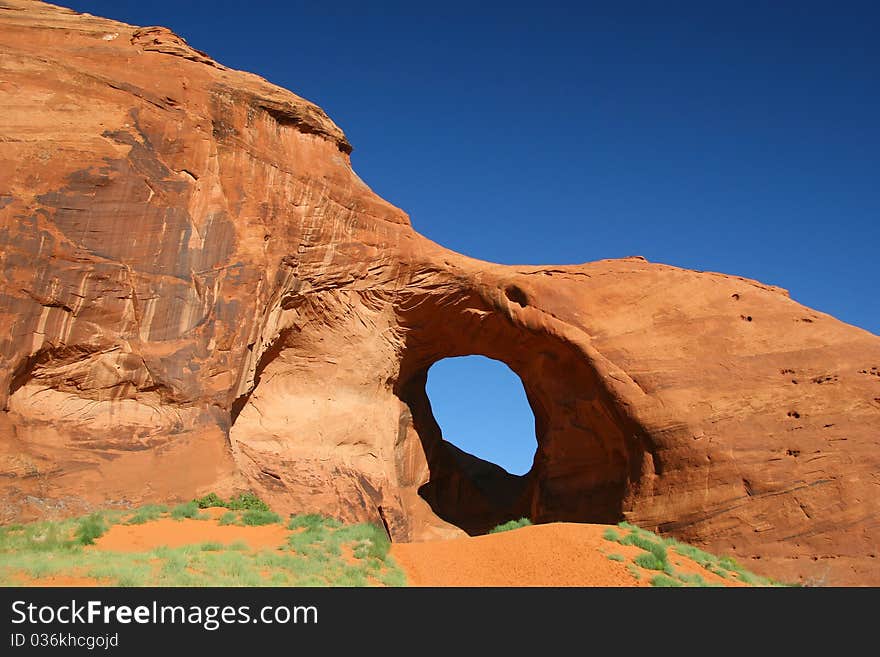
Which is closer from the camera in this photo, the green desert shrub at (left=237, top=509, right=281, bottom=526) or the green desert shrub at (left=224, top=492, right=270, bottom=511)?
the green desert shrub at (left=237, top=509, right=281, bottom=526)

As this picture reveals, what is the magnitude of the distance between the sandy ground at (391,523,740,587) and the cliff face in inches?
169

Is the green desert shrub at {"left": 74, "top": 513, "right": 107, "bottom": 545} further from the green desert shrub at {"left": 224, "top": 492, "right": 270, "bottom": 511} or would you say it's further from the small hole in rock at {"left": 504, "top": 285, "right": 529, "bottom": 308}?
the small hole in rock at {"left": 504, "top": 285, "right": 529, "bottom": 308}

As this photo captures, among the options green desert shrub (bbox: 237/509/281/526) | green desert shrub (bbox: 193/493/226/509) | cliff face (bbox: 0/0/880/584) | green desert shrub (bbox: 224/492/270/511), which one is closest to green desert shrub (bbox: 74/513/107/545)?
cliff face (bbox: 0/0/880/584)

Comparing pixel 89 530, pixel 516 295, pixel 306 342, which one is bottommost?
pixel 89 530

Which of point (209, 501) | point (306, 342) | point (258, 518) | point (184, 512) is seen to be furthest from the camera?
point (306, 342)

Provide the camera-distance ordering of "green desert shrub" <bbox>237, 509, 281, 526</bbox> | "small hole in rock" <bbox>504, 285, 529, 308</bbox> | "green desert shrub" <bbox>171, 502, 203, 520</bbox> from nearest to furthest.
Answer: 1. "green desert shrub" <bbox>171, 502, 203, 520</bbox>
2. "green desert shrub" <bbox>237, 509, 281, 526</bbox>
3. "small hole in rock" <bbox>504, 285, 529, 308</bbox>

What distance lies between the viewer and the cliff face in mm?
15609

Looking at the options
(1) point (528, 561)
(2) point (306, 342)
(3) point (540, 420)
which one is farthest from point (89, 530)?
(3) point (540, 420)

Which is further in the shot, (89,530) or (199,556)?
(89,530)

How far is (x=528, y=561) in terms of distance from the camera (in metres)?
13.4

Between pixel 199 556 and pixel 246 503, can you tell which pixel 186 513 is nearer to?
pixel 246 503

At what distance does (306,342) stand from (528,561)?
957 cm

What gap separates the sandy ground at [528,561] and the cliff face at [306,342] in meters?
4.29

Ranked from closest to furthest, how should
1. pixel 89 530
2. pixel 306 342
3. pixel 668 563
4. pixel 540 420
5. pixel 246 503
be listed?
pixel 89 530 → pixel 668 563 → pixel 246 503 → pixel 306 342 → pixel 540 420
